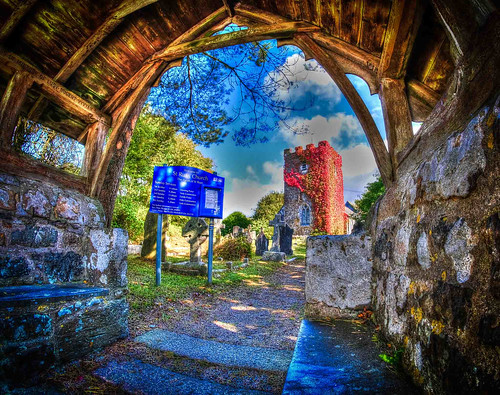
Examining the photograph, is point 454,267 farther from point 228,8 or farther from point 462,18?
point 228,8

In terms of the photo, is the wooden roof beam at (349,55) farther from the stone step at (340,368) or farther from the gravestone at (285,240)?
the gravestone at (285,240)

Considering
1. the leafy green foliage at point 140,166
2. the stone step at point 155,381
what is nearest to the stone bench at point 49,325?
the stone step at point 155,381

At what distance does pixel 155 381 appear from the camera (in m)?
1.75

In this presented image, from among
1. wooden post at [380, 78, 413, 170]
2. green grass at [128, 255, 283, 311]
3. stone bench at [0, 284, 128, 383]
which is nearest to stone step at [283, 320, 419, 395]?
wooden post at [380, 78, 413, 170]

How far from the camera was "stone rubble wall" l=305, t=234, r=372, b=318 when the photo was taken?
2387 millimetres

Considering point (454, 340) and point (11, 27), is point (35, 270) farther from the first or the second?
point (454, 340)

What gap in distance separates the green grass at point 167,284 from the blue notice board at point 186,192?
169 cm

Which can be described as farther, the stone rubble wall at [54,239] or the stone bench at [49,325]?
the stone rubble wall at [54,239]

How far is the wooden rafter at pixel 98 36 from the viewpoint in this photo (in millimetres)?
2445

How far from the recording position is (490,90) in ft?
3.51

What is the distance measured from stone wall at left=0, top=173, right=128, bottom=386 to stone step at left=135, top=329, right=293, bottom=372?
0.43 m

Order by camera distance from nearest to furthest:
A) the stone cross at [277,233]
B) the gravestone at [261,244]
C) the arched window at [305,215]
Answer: the stone cross at [277,233] → the gravestone at [261,244] → the arched window at [305,215]

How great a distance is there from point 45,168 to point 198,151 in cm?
1610

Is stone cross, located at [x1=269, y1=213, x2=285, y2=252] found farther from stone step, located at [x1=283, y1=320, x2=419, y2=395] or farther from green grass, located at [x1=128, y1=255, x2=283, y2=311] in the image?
stone step, located at [x1=283, y1=320, x2=419, y2=395]
